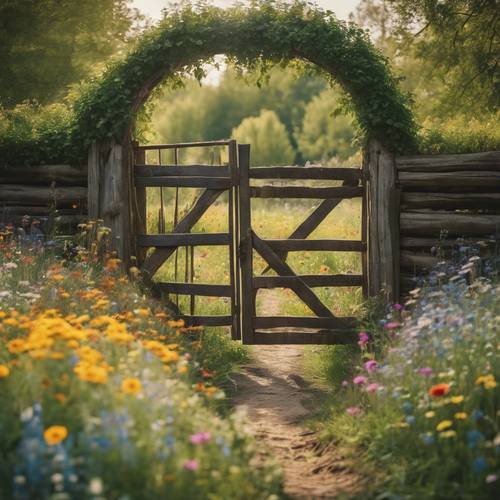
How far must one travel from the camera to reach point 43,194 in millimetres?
9102

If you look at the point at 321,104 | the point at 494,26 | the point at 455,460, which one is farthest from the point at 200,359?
the point at 321,104

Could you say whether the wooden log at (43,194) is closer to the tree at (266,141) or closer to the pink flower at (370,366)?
the pink flower at (370,366)

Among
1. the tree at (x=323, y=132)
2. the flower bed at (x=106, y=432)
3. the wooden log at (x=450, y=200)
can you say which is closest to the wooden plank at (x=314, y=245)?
the wooden log at (x=450, y=200)

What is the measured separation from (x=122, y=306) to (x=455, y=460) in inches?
134

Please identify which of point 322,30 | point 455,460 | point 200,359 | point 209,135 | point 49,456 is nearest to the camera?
point 49,456

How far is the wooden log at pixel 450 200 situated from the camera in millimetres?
8250

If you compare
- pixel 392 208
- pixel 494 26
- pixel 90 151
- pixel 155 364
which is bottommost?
pixel 155 364

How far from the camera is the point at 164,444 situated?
3.83 m

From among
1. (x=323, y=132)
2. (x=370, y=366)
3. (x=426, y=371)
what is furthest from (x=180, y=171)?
(x=323, y=132)

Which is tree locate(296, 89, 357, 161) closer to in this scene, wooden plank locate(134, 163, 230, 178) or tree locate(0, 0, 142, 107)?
tree locate(0, 0, 142, 107)

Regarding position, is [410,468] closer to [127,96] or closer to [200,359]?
[200,359]

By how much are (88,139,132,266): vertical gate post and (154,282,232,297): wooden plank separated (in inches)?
22.3

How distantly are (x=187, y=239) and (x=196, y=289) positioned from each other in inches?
24.1

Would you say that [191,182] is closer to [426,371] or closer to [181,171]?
[181,171]
